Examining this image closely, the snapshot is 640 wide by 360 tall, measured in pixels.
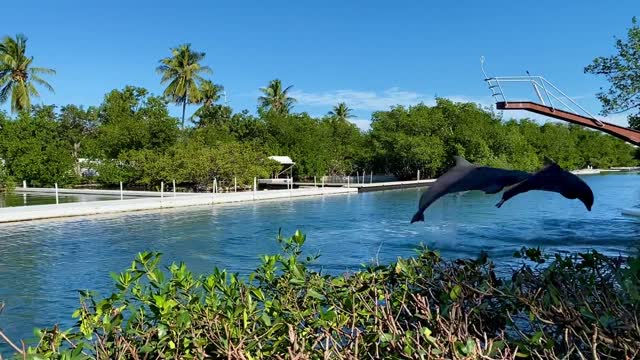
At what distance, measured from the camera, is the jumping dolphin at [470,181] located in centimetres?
189

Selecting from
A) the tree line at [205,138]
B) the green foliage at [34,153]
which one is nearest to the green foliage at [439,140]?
the tree line at [205,138]

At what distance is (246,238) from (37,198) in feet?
43.2

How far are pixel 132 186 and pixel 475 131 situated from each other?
24.6 m

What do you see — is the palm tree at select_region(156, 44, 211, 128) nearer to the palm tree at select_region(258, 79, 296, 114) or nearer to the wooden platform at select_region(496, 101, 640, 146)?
the palm tree at select_region(258, 79, 296, 114)

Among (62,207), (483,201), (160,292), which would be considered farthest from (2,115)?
(160,292)

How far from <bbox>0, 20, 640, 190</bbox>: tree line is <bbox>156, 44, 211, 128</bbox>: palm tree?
0.20 ft

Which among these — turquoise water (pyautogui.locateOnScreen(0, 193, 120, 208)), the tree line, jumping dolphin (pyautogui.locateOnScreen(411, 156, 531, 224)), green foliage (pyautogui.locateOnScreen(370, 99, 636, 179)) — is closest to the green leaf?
jumping dolphin (pyautogui.locateOnScreen(411, 156, 531, 224))

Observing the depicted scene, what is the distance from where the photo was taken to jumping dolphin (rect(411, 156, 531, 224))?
189cm

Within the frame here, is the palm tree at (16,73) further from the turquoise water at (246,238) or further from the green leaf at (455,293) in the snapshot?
the green leaf at (455,293)

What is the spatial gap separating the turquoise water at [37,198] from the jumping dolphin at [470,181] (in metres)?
20.2

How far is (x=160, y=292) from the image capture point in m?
2.55

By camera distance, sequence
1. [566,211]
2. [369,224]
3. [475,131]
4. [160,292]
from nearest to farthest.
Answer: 1. [160,292]
2. [369,224]
3. [566,211]
4. [475,131]

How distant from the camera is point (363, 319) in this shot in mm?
2486

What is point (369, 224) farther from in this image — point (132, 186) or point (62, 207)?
point (132, 186)
